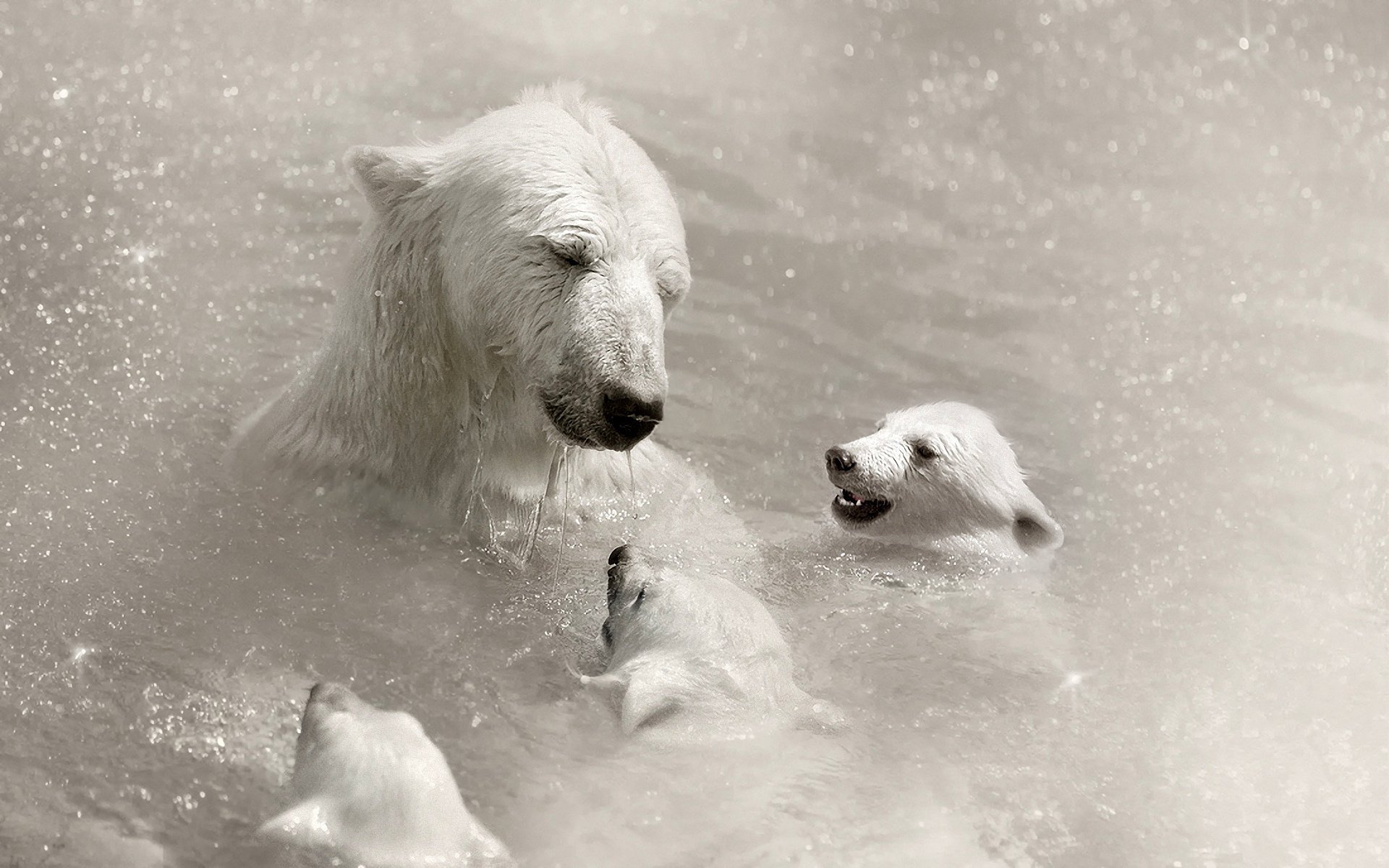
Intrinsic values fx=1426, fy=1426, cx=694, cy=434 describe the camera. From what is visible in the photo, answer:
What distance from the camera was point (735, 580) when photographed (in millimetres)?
3926

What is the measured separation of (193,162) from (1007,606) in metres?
3.57

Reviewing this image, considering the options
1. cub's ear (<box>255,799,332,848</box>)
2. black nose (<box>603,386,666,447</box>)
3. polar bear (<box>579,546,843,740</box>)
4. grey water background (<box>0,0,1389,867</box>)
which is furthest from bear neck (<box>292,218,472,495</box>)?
cub's ear (<box>255,799,332,848</box>)

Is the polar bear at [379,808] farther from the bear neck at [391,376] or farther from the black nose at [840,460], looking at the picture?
the black nose at [840,460]

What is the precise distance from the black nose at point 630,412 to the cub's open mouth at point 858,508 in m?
1.10

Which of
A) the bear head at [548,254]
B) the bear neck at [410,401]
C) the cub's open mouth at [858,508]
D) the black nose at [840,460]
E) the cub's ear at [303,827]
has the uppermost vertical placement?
the bear head at [548,254]

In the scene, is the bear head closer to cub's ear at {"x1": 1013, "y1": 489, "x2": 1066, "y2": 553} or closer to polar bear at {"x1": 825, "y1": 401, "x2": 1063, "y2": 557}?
polar bear at {"x1": 825, "y1": 401, "x2": 1063, "y2": 557}

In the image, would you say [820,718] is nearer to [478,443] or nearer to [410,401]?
[478,443]

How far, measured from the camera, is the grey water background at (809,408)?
117 inches

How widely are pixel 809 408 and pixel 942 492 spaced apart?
1282mm

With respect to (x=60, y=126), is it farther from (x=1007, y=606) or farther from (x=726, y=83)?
(x=1007, y=606)

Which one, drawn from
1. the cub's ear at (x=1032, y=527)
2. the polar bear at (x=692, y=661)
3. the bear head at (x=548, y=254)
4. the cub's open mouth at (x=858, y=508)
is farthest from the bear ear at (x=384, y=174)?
the cub's ear at (x=1032, y=527)

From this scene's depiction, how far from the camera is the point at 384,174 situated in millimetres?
3555

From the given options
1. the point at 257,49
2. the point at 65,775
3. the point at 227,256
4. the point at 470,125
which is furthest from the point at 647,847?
the point at 257,49

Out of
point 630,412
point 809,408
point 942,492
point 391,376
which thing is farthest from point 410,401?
point 809,408
